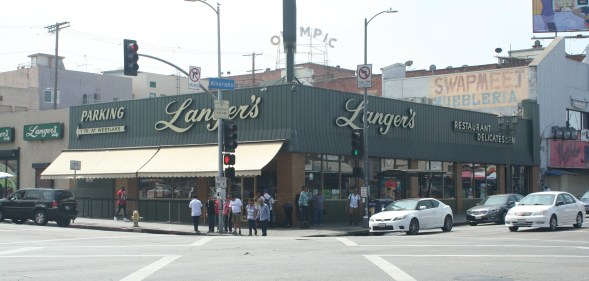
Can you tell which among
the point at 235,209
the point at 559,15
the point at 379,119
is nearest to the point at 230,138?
the point at 235,209

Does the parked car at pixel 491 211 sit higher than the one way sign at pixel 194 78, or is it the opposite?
the one way sign at pixel 194 78

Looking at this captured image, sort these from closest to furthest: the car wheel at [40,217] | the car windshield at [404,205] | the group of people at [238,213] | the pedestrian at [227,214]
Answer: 1. the car windshield at [404,205]
2. the group of people at [238,213]
3. the pedestrian at [227,214]
4. the car wheel at [40,217]

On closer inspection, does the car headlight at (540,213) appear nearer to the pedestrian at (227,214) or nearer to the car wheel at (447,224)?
the car wheel at (447,224)

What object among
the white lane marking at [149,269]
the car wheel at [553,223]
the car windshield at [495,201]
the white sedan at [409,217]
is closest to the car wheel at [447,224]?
the white sedan at [409,217]

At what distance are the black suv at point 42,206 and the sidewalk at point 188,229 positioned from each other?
0.97m

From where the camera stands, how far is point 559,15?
59.1 m

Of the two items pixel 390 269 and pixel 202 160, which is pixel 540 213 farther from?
pixel 202 160

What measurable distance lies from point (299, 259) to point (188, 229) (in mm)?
15594

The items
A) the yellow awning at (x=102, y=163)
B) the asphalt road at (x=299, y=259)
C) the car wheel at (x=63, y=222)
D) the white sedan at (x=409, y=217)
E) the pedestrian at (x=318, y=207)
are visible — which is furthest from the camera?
the yellow awning at (x=102, y=163)

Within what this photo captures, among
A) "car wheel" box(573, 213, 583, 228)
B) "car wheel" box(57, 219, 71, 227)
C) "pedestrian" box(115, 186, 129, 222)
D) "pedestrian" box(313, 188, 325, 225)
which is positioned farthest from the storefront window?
"car wheel" box(573, 213, 583, 228)

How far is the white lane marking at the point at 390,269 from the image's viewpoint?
1384 cm

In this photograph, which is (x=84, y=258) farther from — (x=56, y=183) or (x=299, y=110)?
(x=56, y=183)

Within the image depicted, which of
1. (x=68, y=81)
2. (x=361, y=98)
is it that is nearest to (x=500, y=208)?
(x=361, y=98)

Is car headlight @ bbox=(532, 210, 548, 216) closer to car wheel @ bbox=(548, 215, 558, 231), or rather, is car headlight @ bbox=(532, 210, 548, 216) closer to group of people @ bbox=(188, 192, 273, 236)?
car wheel @ bbox=(548, 215, 558, 231)
